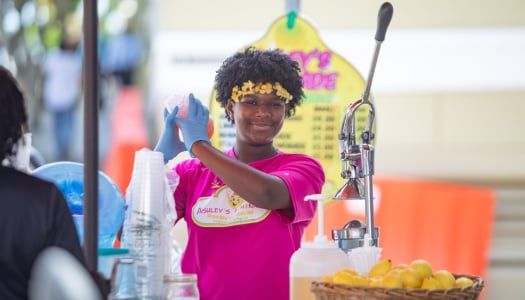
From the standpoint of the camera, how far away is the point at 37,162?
3.62 meters

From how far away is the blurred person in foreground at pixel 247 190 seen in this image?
246 centimetres

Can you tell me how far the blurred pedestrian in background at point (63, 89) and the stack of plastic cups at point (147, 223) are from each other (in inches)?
196

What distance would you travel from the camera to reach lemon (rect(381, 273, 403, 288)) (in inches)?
77.0

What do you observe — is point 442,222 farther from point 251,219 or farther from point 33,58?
point 33,58

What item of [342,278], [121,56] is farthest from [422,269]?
[121,56]

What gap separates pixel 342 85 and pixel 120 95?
356 cm

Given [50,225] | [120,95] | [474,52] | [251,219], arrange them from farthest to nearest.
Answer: [120,95], [474,52], [251,219], [50,225]

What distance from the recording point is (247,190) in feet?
8.09

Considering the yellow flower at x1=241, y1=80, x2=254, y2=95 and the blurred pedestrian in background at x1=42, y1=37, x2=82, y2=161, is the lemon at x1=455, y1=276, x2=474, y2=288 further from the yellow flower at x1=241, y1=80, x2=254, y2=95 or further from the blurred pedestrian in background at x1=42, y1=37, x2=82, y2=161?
the blurred pedestrian in background at x1=42, y1=37, x2=82, y2=161

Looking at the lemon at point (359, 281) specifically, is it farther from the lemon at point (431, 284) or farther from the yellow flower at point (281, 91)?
Answer: the yellow flower at point (281, 91)

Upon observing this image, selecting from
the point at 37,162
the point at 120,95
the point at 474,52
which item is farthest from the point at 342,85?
the point at 120,95

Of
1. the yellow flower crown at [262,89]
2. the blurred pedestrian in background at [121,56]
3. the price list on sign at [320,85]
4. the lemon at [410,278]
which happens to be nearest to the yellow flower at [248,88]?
the yellow flower crown at [262,89]

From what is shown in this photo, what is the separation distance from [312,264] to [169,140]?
557mm

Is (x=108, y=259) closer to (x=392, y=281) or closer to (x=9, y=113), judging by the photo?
(x=9, y=113)
